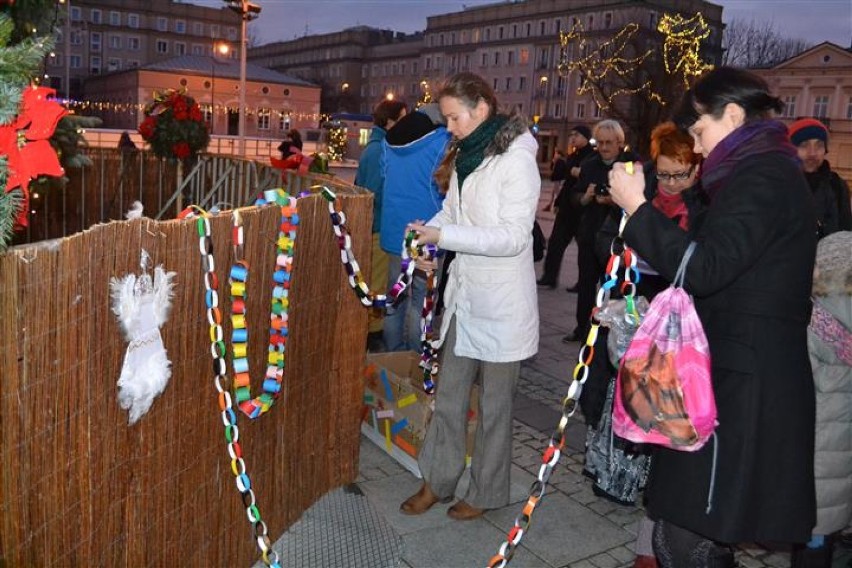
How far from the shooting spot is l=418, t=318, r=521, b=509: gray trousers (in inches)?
155

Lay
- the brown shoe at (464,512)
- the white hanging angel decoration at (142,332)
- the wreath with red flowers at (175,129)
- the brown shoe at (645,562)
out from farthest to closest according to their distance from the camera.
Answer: the wreath with red flowers at (175,129) → the brown shoe at (464,512) → the brown shoe at (645,562) → the white hanging angel decoration at (142,332)

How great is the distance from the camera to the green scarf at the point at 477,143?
12.4 feet

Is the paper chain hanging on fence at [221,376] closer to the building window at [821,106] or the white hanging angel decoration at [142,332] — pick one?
the white hanging angel decoration at [142,332]

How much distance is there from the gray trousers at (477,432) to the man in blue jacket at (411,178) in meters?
1.85

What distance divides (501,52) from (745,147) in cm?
8367

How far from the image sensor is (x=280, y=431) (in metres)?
3.67

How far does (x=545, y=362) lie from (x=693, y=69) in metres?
29.4

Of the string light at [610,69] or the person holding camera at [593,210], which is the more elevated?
the string light at [610,69]

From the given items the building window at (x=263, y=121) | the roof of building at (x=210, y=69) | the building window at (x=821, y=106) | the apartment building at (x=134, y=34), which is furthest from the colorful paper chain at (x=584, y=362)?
the apartment building at (x=134, y=34)

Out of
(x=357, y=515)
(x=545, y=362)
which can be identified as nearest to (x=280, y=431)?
(x=357, y=515)

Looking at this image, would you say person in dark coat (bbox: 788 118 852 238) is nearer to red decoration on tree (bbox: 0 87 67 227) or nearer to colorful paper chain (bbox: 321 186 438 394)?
colorful paper chain (bbox: 321 186 438 394)

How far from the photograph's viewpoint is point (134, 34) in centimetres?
9575

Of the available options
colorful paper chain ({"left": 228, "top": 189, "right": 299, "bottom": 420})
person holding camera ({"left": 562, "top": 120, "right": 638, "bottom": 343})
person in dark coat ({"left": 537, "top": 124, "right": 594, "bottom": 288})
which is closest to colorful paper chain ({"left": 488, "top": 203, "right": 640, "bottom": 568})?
colorful paper chain ({"left": 228, "top": 189, "right": 299, "bottom": 420})

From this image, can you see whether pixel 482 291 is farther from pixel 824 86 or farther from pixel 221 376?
pixel 824 86
